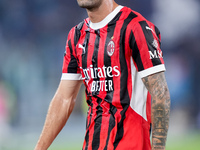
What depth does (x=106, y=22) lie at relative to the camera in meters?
2.22

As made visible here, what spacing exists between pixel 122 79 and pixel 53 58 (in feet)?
24.1

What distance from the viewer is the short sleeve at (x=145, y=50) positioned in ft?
6.53

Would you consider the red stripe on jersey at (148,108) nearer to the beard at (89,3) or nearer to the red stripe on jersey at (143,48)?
the red stripe on jersey at (143,48)

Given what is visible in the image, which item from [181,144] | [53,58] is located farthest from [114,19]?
[53,58]

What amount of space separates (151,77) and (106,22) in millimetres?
458

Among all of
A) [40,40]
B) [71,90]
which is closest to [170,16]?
[40,40]

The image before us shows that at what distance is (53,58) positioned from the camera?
9328 mm

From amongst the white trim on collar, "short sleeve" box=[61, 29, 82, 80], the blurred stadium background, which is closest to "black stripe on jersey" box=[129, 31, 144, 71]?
the white trim on collar

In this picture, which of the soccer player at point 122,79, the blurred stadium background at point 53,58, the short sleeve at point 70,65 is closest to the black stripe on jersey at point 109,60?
the soccer player at point 122,79

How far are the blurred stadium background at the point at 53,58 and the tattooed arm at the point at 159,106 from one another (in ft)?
21.8

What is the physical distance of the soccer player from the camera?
198 cm

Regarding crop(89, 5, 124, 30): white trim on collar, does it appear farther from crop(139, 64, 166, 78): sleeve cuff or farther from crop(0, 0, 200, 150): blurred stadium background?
crop(0, 0, 200, 150): blurred stadium background

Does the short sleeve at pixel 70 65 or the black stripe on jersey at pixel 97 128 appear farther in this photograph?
the short sleeve at pixel 70 65

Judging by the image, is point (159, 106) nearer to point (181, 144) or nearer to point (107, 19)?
point (107, 19)
